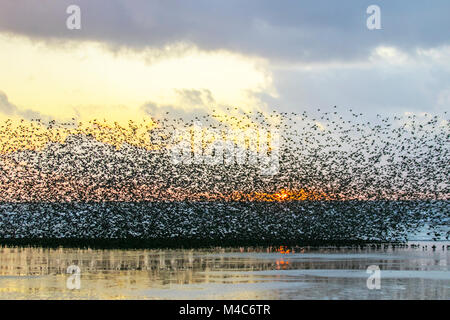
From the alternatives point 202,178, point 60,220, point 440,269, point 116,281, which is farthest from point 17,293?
point 60,220

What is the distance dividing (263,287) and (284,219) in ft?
Result: 217

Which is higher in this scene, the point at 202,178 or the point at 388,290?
the point at 202,178

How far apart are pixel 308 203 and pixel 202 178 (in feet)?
56.3

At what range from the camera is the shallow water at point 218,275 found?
33.7m

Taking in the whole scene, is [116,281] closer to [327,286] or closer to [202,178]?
[327,286]

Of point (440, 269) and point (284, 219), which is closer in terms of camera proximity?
point (440, 269)

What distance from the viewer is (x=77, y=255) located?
58.6 metres

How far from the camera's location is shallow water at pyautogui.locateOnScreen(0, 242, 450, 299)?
33656 mm

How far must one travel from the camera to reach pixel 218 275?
41969mm

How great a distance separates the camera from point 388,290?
34.9 meters

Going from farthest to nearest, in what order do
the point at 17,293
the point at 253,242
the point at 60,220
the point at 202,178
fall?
the point at 60,220, the point at 202,178, the point at 253,242, the point at 17,293

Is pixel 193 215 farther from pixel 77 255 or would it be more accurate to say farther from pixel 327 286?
pixel 327 286
